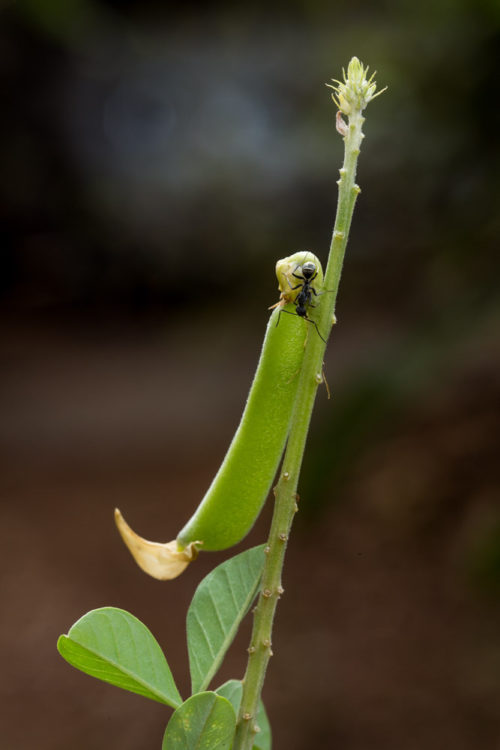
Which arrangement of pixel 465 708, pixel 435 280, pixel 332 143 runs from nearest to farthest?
pixel 465 708 → pixel 435 280 → pixel 332 143

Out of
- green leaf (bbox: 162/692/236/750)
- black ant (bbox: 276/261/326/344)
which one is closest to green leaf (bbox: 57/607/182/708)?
green leaf (bbox: 162/692/236/750)

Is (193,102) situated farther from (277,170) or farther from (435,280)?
(435,280)

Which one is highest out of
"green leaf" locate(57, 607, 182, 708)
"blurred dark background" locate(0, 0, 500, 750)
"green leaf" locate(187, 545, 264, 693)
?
"blurred dark background" locate(0, 0, 500, 750)

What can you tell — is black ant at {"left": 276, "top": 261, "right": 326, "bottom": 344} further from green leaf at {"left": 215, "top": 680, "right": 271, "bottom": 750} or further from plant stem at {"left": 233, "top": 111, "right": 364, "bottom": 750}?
green leaf at {"left": 215, "top": 680, "right": 271, "bottom": 750}

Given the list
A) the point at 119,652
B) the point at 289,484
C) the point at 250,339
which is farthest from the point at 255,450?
the point at 250,339

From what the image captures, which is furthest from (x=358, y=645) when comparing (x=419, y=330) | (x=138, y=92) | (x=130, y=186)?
(x=138, y=92)

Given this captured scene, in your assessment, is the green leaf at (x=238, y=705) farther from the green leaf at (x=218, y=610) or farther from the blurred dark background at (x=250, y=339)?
the blurred dark background at (x=250, y=339)

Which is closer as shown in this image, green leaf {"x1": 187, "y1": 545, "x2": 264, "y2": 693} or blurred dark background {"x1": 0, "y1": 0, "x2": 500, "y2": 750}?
green leaf {"x1": 187, "y1": 545, "x2": 264, "y2": 693}

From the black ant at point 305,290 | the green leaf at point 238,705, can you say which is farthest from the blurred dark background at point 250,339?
the black ant at point 305,290
